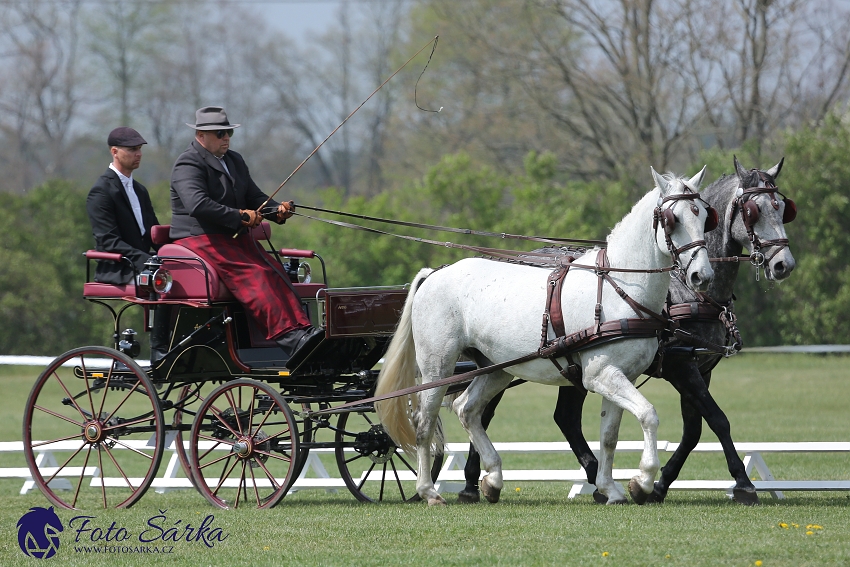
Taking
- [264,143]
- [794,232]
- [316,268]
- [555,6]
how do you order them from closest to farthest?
[794,232] → [316,268] → [555,6] → [264,143]

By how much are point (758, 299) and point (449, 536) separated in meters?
18.5

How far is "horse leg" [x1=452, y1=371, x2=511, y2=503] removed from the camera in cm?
734

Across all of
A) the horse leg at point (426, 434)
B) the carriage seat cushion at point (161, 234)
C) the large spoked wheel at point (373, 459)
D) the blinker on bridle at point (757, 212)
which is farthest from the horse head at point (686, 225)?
the carriage seat cushion at point (161, 234)

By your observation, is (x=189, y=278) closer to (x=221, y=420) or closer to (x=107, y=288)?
(x=107, y=288)

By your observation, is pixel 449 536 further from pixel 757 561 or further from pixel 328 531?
pixel 757 561

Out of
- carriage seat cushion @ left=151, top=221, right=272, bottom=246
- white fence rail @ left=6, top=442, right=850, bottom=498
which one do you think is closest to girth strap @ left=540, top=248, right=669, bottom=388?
white fence rail @ left=6, top=442, right=850, bottom=498

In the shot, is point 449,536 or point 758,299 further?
point 758,299

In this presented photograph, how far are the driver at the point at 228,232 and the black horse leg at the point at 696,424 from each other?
226 cm

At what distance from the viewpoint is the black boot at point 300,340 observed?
7207 mm

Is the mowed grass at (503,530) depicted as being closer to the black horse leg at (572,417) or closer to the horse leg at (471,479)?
the horse leg at (471,479)

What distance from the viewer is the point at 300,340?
285 inches

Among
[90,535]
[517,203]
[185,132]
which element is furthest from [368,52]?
[90,535]

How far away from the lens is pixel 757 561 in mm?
5023

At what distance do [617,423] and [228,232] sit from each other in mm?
2773
